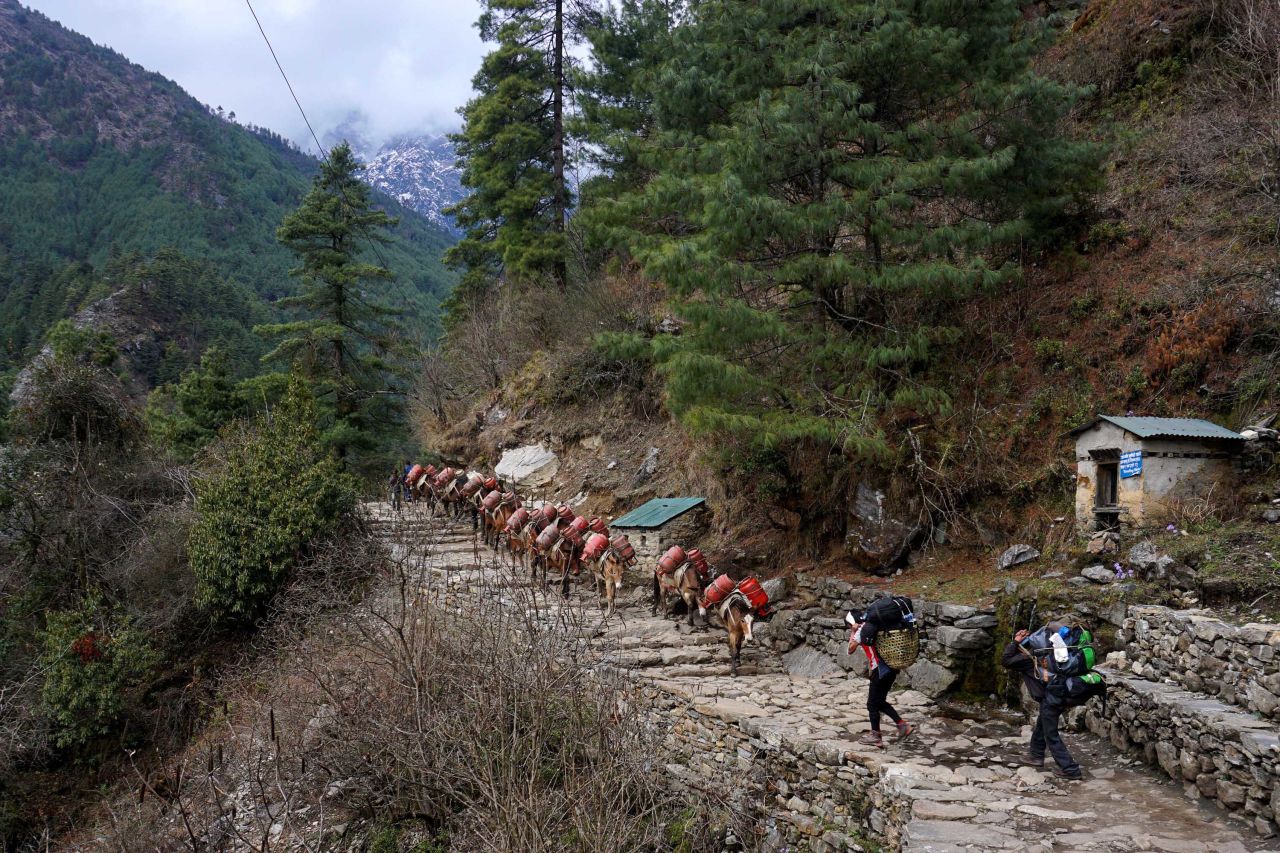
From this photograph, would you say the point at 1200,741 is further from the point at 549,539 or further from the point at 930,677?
the point at 549,539

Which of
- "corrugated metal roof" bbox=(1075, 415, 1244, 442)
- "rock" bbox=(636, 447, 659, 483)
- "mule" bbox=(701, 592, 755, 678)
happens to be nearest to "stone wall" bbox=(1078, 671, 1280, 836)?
"corrugated metal roof" bbox=(1075, 415, 1244, 442)

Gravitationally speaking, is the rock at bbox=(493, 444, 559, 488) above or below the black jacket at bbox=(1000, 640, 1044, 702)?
above

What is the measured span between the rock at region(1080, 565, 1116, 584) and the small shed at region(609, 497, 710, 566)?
6082 millimetres

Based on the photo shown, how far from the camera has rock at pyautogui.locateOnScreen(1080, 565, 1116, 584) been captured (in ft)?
26.0

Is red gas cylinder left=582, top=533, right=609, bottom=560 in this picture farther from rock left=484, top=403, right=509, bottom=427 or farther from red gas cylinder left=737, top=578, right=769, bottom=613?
rock left=484, top=403, right=509, bottom=427

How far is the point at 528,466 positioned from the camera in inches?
798

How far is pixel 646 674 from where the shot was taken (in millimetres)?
9820

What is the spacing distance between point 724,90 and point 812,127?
→ 228cm

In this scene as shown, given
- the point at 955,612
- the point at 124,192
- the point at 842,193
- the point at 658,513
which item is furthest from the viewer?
the point at 124,192

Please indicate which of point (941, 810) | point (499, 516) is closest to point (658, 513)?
point (499, 516)

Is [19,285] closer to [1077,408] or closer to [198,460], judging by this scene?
[198,460]

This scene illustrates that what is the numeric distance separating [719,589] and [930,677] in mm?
2776

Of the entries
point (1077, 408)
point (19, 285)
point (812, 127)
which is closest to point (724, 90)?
point (812, 127)

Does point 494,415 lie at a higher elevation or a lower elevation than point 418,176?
lower
